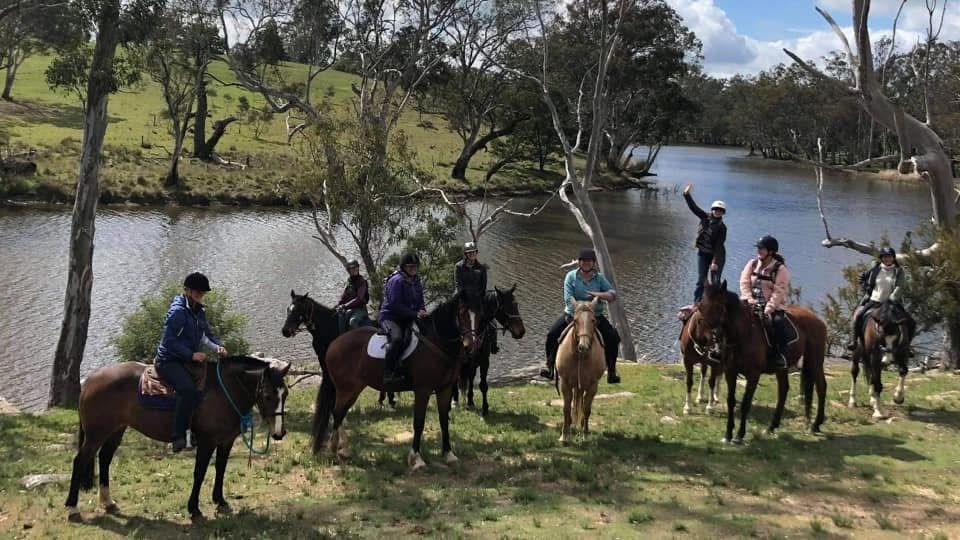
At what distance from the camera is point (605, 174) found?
8094cm

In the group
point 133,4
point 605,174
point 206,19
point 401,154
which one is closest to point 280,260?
point 206,19

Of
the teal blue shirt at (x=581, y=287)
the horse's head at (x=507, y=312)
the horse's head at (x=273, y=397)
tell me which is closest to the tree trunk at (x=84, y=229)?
the horse's head at (x=273, y=397)

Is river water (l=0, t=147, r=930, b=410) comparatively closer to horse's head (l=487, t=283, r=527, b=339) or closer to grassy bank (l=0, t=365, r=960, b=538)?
grassy bank (l=0, t=365, r=960, b=538)

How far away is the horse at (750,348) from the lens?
1102 centimetres

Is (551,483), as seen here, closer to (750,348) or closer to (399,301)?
(399,301)

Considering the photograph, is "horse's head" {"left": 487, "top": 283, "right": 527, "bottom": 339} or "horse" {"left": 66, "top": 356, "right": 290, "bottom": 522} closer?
"horse" {"left": 66, "top": 356, "right": 290, "bottom": 522}

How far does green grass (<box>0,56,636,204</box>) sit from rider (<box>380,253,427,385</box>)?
1719 centimetres

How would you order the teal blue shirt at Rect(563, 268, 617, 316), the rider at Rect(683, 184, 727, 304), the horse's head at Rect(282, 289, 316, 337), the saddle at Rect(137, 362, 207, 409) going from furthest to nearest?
the rider at Rect(683, 184, 727, 304) < the horse's head at Rect(282, 289, 316, 337) < the teal blue shirt at Rect(563, 268, 617, 316) < the saddle at Rect(137, 362, 207, 409)

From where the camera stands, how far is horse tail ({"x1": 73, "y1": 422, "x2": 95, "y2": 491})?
857 centimetres

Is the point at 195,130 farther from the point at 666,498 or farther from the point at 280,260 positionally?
the point at 666,498

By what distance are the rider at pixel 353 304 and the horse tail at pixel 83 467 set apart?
5.16m

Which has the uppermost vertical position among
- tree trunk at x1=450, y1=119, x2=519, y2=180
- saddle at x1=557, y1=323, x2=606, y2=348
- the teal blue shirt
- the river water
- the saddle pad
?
tree trunk at x1=450, y1=119, x2=519, y2=180

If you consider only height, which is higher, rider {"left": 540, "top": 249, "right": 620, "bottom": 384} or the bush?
rider {"left": 540, "top": 249, "right": 620, "bottom": 384}

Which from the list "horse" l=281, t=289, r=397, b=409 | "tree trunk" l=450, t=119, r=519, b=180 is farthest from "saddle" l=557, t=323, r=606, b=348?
"tree trunk" l=450, t=119, r=519, b=180
